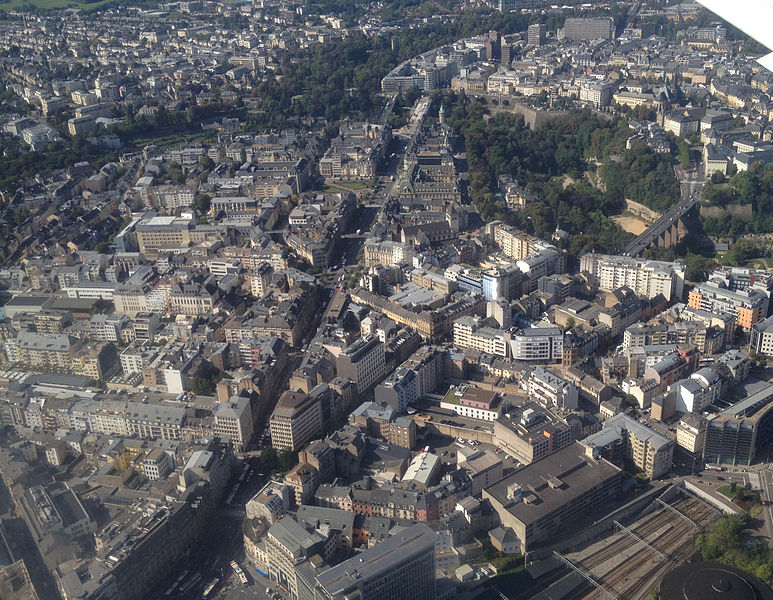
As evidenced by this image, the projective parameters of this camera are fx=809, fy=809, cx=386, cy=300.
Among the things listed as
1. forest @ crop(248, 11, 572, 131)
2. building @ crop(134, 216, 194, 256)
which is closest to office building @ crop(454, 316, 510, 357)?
building @ crop(134, 216, 194, 256)

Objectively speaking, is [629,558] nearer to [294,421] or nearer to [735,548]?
[735,548]

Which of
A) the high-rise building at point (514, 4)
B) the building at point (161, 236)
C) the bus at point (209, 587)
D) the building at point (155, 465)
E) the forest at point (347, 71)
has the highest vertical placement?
the high-rise building at point (514, 4)

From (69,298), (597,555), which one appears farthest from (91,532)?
(69,298)

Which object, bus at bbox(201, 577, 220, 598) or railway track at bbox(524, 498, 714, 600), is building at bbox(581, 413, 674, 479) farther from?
bus at bbox(201, 577, 220, 598)

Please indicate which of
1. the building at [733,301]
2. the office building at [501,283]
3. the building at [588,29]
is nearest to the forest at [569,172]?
the office building at [501,283]

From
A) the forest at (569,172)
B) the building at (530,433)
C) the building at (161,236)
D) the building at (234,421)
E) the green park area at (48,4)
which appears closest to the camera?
the building at (530,433)

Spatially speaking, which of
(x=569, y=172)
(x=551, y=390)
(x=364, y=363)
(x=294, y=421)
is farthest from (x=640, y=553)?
(x=569, y=172)

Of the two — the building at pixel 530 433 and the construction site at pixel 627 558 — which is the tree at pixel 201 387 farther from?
the construction site at pixel 627 558

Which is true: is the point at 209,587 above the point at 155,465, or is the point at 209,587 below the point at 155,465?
below
